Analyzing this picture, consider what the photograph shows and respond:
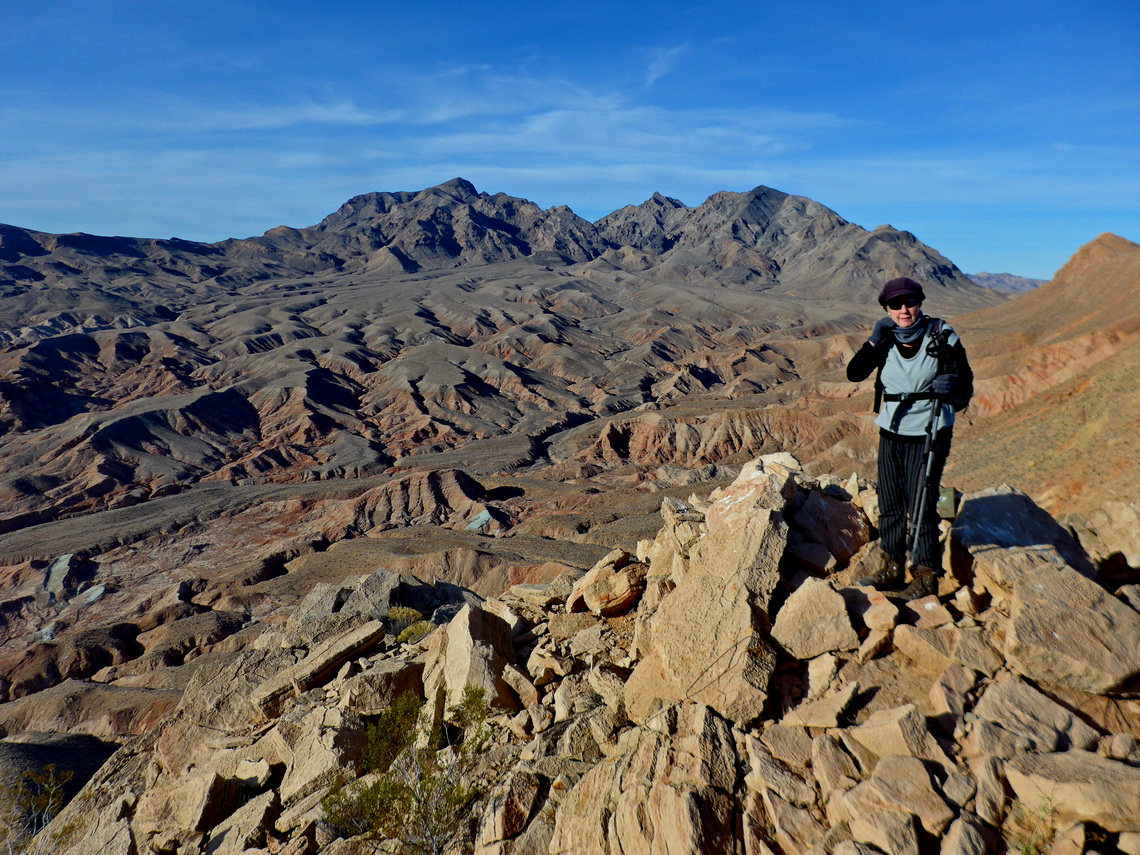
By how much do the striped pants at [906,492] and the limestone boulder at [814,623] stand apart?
0.84 meters

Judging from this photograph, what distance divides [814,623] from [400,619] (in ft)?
34.3

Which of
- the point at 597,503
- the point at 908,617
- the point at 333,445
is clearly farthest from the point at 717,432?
the point at 908,617

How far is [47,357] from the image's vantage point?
95312 millimetres

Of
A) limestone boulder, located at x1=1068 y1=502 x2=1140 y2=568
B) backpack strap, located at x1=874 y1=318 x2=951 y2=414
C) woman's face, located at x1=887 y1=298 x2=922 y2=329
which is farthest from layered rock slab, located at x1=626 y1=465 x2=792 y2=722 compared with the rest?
limestone boulder, located at x1=1068 y1=502 x2=1140 y2=568

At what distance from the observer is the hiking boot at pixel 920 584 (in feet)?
18.3

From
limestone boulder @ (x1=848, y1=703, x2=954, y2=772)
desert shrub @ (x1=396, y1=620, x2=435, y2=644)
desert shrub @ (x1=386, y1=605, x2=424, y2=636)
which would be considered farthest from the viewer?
desert shrub @ (x1=386, y1=605, x2=424, y2=636)

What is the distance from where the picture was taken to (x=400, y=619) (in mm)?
13664

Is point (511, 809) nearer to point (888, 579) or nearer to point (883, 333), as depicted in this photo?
point (888, 579)

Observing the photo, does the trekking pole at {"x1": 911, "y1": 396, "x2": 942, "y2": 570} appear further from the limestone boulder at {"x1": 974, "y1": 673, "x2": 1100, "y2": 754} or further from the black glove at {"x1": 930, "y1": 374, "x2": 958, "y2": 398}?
the limestone boulder at {"x1": 974, "y1": 673, "x2": 1100, "y2": 754}

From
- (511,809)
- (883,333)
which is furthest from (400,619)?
(883,333)

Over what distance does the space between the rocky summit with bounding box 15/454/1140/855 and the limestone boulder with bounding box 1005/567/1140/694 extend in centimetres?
2

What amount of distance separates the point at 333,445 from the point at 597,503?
41.3 meters

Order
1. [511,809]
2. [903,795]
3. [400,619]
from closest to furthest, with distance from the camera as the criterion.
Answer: [903,795] < [511,809] < [400,619]

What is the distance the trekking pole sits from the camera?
5.18 m
